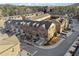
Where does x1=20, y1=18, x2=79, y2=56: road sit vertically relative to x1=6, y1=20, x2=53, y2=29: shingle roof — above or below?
below

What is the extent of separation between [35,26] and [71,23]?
59 cm

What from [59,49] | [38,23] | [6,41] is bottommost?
[59,49]

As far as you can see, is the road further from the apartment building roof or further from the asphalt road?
the apartment building roof

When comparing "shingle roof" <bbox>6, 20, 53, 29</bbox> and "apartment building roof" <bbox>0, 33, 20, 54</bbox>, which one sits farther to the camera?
"shingle roof" <bbox>6, 20, 53, 29</bbox>

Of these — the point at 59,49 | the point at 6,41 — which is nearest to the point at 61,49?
the point at 59,49

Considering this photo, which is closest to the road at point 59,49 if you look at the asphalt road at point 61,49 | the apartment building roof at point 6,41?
the asphalt road at point 61,49

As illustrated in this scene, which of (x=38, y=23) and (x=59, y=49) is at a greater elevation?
(x=38, y=23)

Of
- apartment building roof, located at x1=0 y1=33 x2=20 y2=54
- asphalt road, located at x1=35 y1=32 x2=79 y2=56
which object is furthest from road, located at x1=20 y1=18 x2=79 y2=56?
apartment building roof, located at x1=0 y1=33 x2=20 y2=54

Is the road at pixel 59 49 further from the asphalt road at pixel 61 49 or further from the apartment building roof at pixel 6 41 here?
the apartment building roof at pixel 6 41

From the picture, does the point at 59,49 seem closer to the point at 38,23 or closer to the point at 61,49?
the point at 61,49

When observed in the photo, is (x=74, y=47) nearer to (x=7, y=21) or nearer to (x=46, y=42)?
(x=46, y=42)

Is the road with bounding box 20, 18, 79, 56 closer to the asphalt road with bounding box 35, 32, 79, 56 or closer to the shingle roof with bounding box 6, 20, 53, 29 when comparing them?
the asphalt road with bounding box 35, 32, 79, 56

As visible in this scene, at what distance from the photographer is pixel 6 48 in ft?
11.9

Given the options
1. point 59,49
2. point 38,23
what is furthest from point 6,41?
point 59,49
